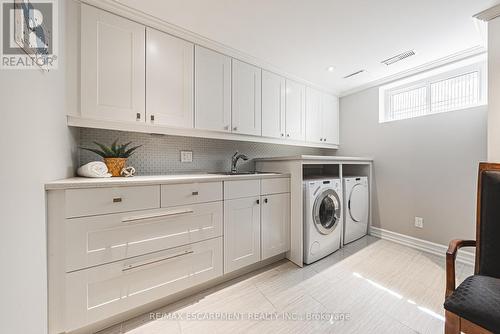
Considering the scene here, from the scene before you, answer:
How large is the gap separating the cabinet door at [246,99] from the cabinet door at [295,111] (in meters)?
0.49

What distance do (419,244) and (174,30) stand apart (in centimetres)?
354

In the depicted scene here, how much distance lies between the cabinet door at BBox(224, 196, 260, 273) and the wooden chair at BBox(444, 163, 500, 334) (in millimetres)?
1279

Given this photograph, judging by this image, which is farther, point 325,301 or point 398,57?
point 398,57

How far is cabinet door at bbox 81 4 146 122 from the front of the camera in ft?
4.53

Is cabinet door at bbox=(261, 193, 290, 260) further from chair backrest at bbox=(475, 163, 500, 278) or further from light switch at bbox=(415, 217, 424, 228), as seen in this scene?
light switch at bbox=(415, 217, 424, 228)

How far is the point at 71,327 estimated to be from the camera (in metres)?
1.08

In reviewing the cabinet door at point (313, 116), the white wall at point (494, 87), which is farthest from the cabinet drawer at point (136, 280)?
the white wall at point (494, 87)

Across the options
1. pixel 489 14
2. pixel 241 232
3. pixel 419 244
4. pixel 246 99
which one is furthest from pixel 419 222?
pixel 246 99

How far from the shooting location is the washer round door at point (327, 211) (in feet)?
6.79

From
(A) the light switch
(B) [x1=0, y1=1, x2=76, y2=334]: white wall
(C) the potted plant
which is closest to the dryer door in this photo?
(A) the light switch

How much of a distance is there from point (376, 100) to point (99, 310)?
12.0ft

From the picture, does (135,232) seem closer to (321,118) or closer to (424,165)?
(321,118)

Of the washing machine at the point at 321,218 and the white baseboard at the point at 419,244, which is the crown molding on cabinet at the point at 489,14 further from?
the white baseboard at the point at 419,244

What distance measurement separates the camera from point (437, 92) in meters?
2.38
